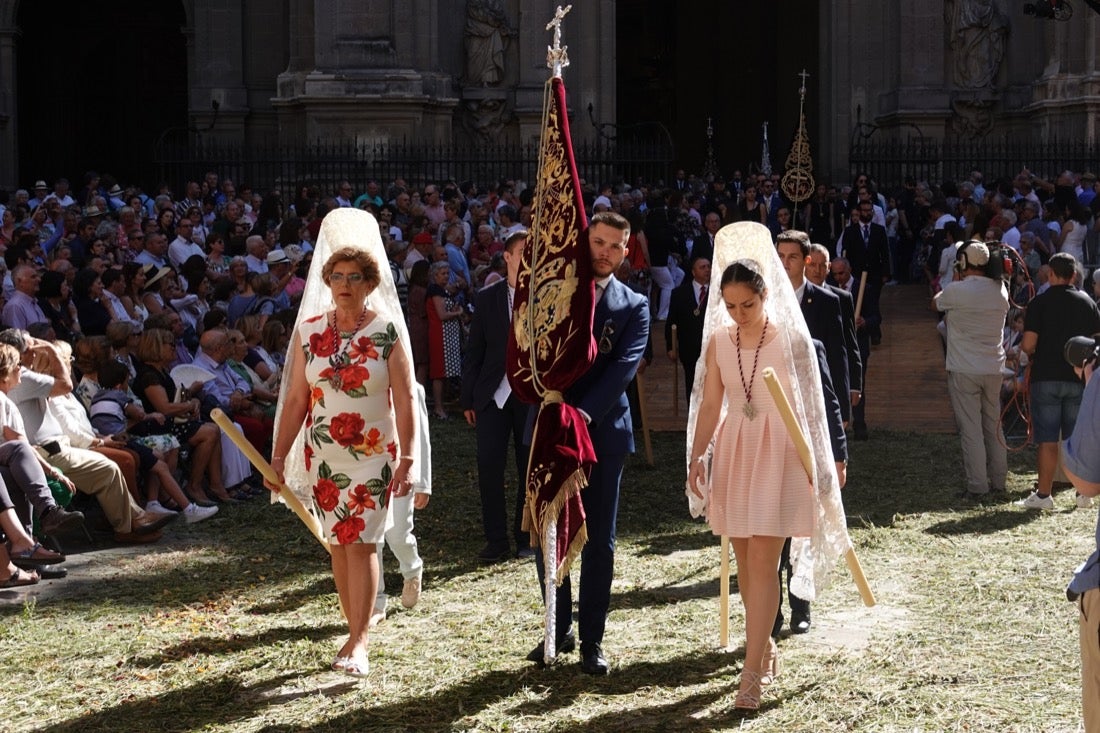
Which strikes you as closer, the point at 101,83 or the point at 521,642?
the point at 521,642

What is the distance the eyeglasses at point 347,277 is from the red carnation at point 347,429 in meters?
0.57

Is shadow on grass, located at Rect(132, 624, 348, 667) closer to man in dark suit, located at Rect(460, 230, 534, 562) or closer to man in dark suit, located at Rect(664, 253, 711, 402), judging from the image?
man in dark suit, located at Rect(460, 230, 534, 562)

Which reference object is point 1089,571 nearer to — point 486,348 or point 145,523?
point 486,348

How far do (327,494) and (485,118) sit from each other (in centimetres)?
2014

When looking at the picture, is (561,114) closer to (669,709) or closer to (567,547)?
(567,547)

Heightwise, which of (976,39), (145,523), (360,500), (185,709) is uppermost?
(976,39)

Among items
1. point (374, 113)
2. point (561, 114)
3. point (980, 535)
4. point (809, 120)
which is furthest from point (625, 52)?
point (561, 114)

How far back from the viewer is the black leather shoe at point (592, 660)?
6.97 meters

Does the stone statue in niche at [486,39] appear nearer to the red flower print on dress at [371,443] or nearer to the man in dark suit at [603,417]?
the man in dark suit at [603,417]

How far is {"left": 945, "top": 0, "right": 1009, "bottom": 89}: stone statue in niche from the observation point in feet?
88.4

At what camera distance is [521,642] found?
7.56 meters

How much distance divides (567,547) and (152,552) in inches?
154

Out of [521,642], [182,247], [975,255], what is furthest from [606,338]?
[182,247]

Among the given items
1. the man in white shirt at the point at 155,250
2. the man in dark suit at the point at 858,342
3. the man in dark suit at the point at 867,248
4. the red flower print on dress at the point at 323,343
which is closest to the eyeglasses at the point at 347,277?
the red flower print on dress at the point at 323,343
